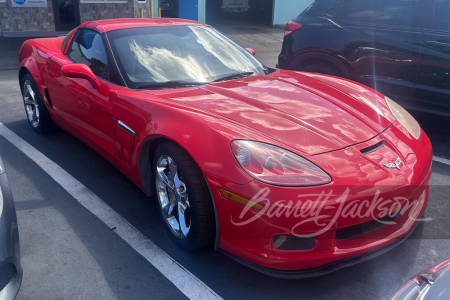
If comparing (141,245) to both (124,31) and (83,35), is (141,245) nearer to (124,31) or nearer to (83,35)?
(124,31)

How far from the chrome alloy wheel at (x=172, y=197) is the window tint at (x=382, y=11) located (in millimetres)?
3424

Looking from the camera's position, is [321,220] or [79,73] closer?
[321,220]

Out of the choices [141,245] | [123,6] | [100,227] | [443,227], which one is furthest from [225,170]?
[123,6]

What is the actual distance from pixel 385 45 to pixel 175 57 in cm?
260

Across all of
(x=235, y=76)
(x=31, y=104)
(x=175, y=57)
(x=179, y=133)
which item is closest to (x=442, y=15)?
(x=235, y=76)

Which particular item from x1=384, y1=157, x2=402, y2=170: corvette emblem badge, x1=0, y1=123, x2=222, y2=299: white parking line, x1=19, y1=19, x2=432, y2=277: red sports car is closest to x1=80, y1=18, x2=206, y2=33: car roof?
x1=19, y1=19, x2=432, y2=277: red sports car

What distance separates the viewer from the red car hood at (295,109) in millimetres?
2381

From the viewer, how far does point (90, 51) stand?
369cm

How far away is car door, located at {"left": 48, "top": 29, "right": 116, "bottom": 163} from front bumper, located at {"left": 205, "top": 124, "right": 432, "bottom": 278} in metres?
1.34

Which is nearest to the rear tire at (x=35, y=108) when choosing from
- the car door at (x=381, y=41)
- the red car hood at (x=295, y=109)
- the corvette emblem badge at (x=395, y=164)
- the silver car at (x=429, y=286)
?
the red car hood at (x=295, y=109)

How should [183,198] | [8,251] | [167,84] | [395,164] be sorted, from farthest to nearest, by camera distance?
[167,84]
[183,198]
[395,164]
[8,251]

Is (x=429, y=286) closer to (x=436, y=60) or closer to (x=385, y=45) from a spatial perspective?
(x=436, y=60)

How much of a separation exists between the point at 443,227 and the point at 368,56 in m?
2.49

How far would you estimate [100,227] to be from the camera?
9.48ft
